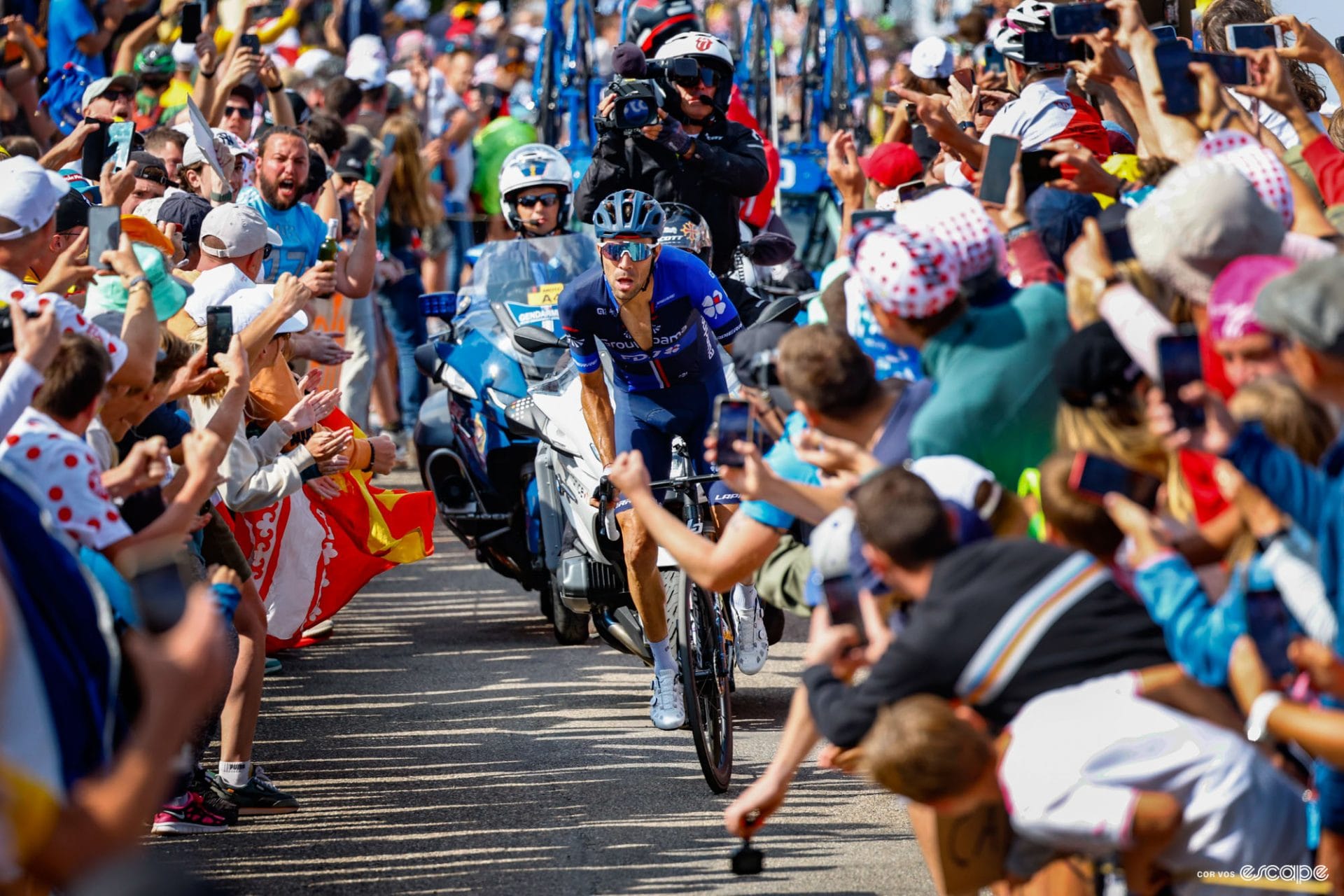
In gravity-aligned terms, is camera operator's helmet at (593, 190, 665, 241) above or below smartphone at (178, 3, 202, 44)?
above

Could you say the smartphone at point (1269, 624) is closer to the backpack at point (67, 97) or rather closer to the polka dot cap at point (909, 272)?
the polka dot cap at point (909, 272)

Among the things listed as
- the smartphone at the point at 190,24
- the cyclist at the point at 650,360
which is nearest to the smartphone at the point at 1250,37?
the cyclist at the point at 650,360

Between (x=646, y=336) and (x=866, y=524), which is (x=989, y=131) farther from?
(x=866, y=524)

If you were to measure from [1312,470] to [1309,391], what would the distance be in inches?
6.8

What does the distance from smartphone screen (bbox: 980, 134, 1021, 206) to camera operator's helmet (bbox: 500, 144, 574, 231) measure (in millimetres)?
4270

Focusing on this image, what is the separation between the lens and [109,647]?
3.64 metres

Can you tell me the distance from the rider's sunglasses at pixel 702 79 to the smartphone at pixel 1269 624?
582 cm

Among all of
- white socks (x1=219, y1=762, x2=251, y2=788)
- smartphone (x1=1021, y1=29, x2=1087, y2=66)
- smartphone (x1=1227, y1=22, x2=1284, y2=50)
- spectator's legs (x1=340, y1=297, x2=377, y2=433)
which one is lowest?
spectator's legs (x1=340, y1=297, x2=377, y2=433)

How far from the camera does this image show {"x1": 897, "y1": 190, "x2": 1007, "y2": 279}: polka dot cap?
4289mm

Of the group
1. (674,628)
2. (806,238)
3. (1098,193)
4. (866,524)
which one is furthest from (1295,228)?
(806,238)

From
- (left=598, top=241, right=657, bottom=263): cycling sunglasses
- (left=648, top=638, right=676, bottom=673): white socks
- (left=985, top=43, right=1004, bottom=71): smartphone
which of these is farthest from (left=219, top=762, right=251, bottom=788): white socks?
(left=985, top=43, right=1004, bottom=71): smartphone

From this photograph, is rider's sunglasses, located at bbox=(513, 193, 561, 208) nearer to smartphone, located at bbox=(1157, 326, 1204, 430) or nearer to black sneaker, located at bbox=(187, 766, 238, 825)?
black sneaker, located at bbox=(187, 766, 238, 825)

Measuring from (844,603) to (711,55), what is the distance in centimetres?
527

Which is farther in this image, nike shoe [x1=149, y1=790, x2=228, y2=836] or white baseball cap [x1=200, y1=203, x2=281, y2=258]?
white baseball cap [x1=200, y1=203, x2=281, y2=258]
